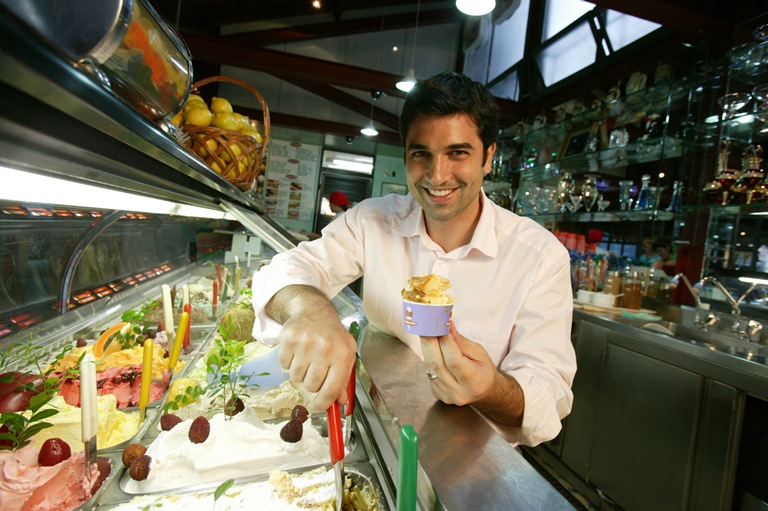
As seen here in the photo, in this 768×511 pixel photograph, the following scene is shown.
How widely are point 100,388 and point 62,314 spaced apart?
0.61 m

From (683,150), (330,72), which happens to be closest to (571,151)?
(683,150)

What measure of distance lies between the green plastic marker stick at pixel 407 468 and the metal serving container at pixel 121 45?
53 cm

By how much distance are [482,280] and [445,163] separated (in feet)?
1.72

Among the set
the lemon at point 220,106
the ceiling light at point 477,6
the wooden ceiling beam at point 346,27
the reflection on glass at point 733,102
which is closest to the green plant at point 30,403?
the lemon at point 220,106

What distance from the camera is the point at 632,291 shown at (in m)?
3.77

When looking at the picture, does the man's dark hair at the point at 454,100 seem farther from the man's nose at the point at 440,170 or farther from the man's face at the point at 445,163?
the man's nose at the point at 440,170

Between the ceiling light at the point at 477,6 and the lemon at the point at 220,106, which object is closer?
the lemon at the point at 220,106

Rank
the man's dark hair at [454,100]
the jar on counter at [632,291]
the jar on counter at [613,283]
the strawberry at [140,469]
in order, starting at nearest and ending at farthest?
the strawberry at [140,469] < the man's dark hair at [454,100] < the jar on counter at [632,291] < the jar on counter at [613,283]

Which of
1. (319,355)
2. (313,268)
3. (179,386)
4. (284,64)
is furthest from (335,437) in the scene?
(284,64)

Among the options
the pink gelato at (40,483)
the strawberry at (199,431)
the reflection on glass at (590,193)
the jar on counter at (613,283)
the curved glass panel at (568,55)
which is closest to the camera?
the pink gelato at (40,483)

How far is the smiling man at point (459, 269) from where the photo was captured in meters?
1.23

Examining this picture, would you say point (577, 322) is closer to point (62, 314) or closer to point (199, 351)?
point (199, 351)

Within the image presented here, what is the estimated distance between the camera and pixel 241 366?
1633 millimetres

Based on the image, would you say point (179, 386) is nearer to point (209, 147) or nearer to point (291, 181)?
point (209, 147)
